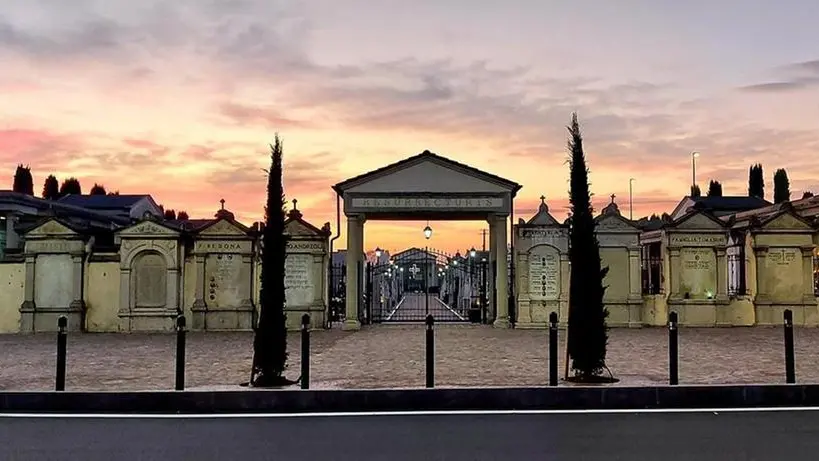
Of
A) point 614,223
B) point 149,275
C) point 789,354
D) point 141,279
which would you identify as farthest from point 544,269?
point 789,354

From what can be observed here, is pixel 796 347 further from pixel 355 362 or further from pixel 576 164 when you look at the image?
pixel 355 362

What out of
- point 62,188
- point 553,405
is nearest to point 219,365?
point 553,405

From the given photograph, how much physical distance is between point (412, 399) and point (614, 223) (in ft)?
51.5

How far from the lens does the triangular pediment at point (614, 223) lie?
24891 mm

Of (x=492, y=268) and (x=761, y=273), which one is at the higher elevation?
(x=492, y=268)

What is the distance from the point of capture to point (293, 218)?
2462 centimetres

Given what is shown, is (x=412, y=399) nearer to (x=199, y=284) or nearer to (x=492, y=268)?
(x=199, y=284)

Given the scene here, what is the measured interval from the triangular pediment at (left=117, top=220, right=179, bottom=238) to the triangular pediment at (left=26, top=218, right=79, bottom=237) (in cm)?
153

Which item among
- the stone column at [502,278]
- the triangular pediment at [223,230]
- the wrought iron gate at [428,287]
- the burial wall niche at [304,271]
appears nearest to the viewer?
the triangular pediment at [223,230]

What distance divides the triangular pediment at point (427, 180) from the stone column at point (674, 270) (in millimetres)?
5373

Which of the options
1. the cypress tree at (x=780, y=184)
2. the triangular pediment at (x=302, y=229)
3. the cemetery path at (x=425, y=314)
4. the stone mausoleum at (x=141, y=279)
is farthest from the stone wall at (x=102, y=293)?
the cypress tree at (x=780, y=184)

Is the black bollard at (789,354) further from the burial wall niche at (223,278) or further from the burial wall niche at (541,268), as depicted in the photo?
the burial wall niche at (223,278)

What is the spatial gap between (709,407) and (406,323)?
53.8 ft

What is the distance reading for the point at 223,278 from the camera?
24.1 m
